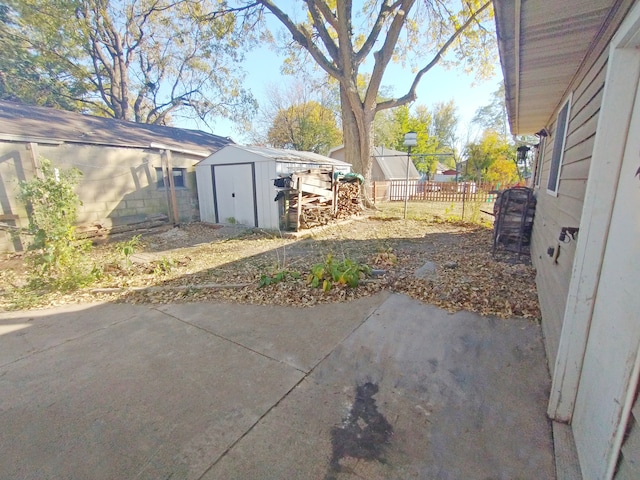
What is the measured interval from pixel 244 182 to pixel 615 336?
28.2ft

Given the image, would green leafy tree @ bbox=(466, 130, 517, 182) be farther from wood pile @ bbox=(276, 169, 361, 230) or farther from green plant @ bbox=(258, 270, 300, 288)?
green plant @ bbox=(258, 270, 300, 288)

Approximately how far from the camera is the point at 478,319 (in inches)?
121

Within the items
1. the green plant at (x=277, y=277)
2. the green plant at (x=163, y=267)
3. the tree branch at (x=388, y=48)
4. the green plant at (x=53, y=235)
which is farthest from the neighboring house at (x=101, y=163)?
the tree branch at (x=388, y=48)

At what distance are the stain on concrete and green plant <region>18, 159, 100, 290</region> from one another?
15.2 feet

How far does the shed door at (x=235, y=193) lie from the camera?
8680mm

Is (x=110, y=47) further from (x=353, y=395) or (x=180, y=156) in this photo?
(x=353, y=395)

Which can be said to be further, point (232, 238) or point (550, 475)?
point (232, 238)

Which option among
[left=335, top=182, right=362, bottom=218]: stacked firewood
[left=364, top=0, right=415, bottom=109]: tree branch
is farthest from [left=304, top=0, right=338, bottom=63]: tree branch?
[left=335, top=182, right=362, bottom=218]: stacked firewood

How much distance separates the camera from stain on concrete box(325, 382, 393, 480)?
5.29 feet

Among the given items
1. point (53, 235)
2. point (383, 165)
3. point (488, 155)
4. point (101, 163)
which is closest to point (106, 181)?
point (101, 163)

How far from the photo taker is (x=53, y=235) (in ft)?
13.7

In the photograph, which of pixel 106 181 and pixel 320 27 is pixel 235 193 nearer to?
pixel 106 181

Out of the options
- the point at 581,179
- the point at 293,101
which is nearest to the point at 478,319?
the point at 581,179

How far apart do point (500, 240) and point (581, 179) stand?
3.54 m
